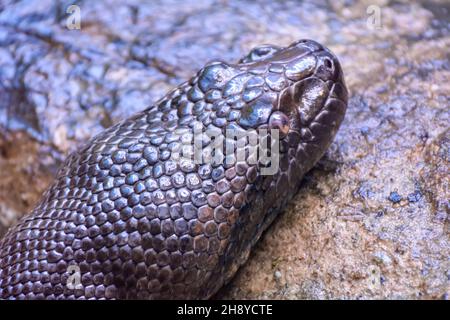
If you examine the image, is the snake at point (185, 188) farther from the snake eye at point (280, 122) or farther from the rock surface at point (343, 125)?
the rock surface at point (343, 125)

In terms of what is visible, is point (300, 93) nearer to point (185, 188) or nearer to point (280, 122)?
point (280, 122)

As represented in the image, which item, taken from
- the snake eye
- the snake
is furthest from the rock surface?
the snake eye

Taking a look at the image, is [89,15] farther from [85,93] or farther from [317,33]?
[317,33]

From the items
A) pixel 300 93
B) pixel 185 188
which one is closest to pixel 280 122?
pixel 300 93

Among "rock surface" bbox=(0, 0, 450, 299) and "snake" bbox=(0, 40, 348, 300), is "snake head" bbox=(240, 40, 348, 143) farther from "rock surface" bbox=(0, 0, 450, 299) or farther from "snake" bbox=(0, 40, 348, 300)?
"rock surface" bbox=(0, 0, 450, 299)

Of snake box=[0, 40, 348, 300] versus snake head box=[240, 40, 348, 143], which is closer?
snake box=[0, 40, 348, 300]

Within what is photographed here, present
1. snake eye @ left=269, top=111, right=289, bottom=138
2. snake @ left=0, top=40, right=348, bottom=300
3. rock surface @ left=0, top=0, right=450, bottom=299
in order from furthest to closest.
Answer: rock surface @ left=0, top=0, right=450, bottom=299 < snake eye @ left=269, top=111, right=289, bottom=138 < snake @ left=0, top=40, right=348, bottom=300

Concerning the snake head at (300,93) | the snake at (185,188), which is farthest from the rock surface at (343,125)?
the snake head at (300,93)
